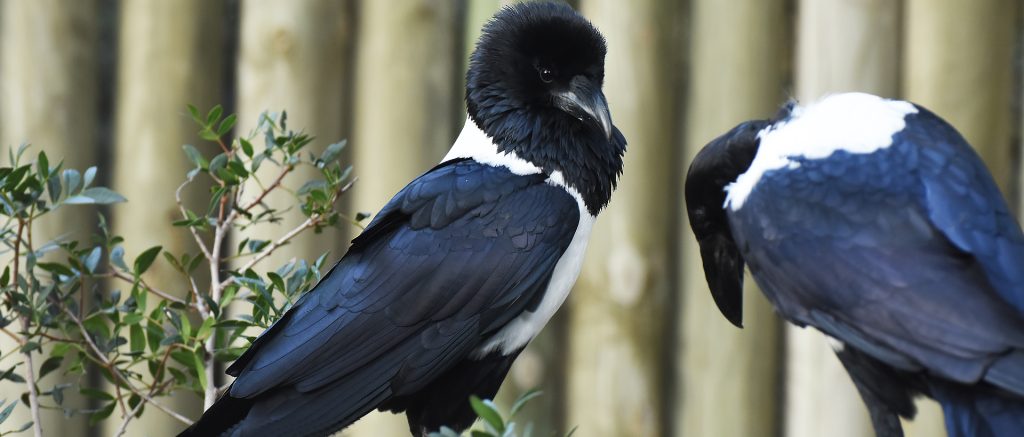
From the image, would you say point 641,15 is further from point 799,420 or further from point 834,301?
point 834,301

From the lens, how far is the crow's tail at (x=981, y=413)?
3.89 feet

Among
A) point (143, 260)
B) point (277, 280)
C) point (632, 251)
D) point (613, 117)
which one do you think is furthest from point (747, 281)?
point (143, 260)

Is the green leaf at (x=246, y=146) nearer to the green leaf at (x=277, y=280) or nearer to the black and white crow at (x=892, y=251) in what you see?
the green leaf at (x=277, y=280)

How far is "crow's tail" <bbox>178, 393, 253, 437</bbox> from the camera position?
1.38 metres

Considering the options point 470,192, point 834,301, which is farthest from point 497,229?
point 834,301

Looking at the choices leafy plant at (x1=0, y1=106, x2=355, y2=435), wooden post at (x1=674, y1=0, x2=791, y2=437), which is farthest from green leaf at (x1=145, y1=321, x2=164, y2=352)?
wooden post at (x1=674, y1=0, x2=791, y2=437)

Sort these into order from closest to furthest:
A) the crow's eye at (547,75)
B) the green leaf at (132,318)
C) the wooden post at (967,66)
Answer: the green leaf at (132,318) < the crow's eye at (547,75) < the wooden post at (967,66)

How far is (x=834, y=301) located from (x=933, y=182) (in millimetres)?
176

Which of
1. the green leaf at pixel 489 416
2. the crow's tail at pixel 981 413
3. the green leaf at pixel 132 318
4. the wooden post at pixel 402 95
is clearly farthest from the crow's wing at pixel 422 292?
the wooden post at pixel 402 95

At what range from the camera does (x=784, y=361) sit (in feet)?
7.81

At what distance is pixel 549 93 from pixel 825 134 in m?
0.37

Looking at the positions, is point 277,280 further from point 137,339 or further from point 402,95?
point 402,95

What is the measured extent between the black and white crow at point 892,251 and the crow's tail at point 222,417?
60cm

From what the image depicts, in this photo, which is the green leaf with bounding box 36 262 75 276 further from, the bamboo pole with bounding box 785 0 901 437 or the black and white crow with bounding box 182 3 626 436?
the bamboo pole with bounding box 785 0 901 437
